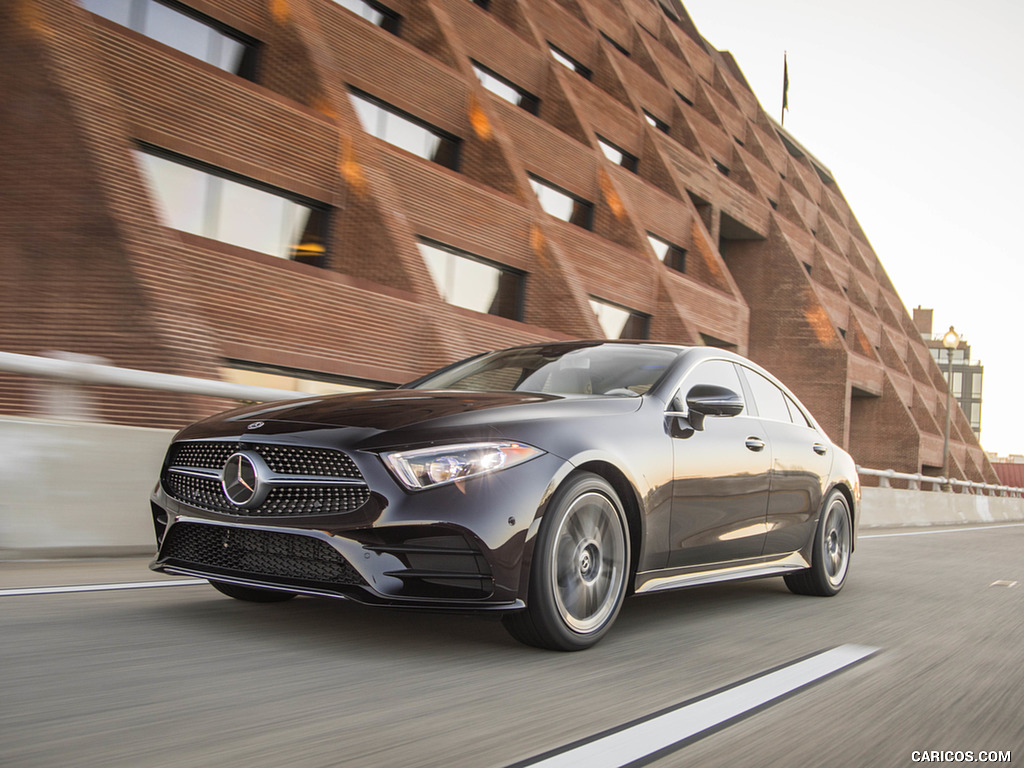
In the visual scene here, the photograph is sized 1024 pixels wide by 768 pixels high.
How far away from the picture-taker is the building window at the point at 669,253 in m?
31.9

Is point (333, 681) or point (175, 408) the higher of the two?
point (175, 408)

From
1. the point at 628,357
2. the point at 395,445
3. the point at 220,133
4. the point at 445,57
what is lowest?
the point at 395,445

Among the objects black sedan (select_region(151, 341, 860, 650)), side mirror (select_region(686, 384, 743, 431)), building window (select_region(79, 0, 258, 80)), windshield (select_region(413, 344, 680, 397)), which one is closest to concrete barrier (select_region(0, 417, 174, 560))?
black sedan (select_region(151, 341, 860, 650))

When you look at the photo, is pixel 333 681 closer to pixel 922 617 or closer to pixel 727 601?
Result: pixel 727 601

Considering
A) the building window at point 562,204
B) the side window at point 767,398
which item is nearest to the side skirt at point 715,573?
the side window at point 767,398

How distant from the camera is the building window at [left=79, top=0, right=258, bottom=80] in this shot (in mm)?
16422

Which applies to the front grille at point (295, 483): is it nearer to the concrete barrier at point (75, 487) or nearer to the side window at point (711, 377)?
the side window at point (711, 377)

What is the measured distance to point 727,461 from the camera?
554 centimetres

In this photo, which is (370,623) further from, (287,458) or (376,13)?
(376,13)

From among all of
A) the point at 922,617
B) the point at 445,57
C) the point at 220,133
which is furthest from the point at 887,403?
the point at 922,617

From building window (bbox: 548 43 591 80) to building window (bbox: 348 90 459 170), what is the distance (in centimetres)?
768

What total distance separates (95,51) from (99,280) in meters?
3.57

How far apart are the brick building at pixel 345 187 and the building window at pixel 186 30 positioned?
36mm

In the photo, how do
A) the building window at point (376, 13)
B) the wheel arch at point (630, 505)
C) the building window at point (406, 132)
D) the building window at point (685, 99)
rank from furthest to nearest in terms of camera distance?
the building window at point (685, 99)
the building window at point (376, 13)
the building window at point (406, 132)
the wheel arch at point (630, 505)
